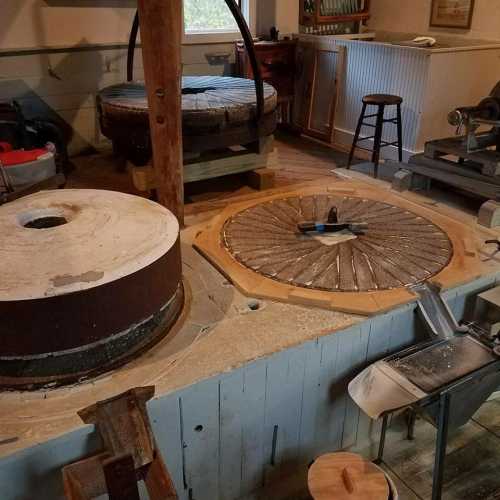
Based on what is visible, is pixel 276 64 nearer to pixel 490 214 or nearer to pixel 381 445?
pixel 490 214

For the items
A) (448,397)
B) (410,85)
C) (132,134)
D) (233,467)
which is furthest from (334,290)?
(410,85)

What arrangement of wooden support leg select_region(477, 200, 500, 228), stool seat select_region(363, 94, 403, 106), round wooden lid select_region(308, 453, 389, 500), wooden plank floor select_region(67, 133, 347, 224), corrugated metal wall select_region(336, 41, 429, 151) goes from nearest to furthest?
round wooden lid select_region(308, 453, 389, 500) < wooden support leg select_region(477, 200, 500, 228) < wooden plank floor select_region(67, 133, 347, 224) < stool seat select_region(363, 94, 403, 106) < corrugated metal wall select_region(336, 41, 429, 151)

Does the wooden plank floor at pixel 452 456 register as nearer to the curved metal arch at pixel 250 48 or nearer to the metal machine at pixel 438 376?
the metal machine at pixel 438 376

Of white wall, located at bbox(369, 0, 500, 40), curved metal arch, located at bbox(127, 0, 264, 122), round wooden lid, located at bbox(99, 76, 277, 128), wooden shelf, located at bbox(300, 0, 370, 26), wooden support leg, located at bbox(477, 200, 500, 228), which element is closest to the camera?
curved metal arch, located at bbox(127, 0, 264, 122)

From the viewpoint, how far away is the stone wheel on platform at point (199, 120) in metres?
2.97

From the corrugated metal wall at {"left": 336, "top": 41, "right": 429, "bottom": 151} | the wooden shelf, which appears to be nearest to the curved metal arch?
the corrugated metal wall at {"left": 336, "top": 41, "right": 429, "bottom": 151}

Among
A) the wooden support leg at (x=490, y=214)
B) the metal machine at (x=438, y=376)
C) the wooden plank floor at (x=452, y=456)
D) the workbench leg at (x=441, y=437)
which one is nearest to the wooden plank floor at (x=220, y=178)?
the wooden plank floor at (x=452, y=456)

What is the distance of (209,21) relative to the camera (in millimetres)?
4973

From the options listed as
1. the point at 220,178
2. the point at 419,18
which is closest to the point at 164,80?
the point at 220,178

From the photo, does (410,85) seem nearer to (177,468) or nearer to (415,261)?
(415,261)

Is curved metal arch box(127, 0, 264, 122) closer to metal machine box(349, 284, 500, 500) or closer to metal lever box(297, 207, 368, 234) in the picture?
metal lever box(297, 207, 368, 234)

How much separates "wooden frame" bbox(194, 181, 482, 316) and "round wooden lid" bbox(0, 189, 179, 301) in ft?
1.30

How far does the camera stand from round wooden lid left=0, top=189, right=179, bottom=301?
159 cm

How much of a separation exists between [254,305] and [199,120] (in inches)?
53.9
